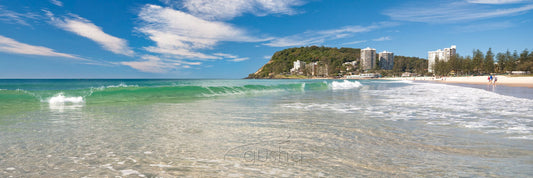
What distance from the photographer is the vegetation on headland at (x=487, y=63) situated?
11962cm

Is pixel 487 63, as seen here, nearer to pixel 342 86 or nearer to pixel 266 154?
pixel 342 86

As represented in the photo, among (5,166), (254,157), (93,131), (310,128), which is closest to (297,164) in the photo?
(254,157)

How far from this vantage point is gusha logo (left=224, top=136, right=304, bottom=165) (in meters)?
3.88

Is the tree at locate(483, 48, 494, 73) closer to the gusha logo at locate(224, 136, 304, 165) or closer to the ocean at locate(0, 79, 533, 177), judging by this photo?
the ocean at locate(0, 79, 533, 177)

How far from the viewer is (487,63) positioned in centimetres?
12456

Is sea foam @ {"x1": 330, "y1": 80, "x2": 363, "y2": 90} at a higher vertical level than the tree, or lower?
lower

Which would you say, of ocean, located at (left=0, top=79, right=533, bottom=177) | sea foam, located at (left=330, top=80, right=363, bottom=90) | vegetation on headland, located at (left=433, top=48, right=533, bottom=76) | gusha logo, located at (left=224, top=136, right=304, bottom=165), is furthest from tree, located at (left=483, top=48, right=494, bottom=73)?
gusha logo, located at (left=224, top=136, right=304, bottom=165)

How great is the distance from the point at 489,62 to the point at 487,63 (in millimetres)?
1230

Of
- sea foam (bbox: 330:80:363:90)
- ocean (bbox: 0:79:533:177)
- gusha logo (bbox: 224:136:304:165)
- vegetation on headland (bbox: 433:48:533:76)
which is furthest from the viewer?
vegetation on headland (bbox: 433:48:533:76)

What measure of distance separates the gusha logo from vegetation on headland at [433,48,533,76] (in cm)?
15151

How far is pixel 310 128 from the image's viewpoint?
6586 millimetres

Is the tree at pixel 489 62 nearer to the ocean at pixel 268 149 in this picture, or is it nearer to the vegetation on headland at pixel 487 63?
the vegetation on headland at pixel 487 63

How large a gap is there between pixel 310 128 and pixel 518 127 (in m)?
5.08

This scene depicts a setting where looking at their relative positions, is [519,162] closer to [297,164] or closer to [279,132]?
[297,164]
